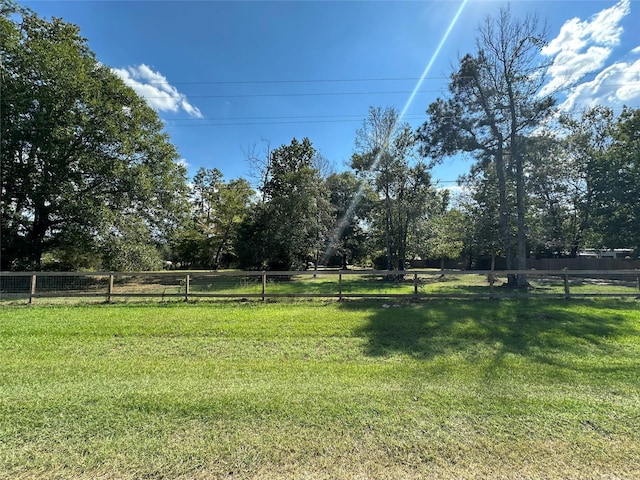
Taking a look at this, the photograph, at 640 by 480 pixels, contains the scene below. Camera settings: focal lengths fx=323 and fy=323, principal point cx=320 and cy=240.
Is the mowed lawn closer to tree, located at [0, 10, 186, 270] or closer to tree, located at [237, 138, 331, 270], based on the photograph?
tree, located at [0, 10, 186, 270]

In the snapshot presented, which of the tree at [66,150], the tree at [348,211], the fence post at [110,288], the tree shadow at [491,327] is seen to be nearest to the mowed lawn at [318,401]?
the tree shadow at [491,327]

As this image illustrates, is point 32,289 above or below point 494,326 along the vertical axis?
above

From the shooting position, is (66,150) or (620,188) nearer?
(66,150)

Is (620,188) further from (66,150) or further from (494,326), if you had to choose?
(66,150)

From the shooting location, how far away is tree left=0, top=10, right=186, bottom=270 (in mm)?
14617

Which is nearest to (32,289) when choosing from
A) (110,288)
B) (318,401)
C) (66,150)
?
(110,288)

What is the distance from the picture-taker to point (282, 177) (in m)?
22.7

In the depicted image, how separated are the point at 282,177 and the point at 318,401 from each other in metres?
20.6

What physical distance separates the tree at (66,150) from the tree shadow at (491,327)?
1452 centimetres

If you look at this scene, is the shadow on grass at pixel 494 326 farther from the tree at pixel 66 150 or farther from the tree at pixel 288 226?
the tree at pixel 66 150

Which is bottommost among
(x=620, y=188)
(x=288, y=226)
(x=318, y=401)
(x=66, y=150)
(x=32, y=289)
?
(x=318, y=401)

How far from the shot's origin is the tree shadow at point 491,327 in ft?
17.4

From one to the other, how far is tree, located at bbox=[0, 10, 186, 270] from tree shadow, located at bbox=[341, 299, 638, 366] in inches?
572

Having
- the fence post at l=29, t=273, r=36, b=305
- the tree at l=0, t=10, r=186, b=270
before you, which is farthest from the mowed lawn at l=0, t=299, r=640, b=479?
the tree at l=0, t=10, r=186, b=270
